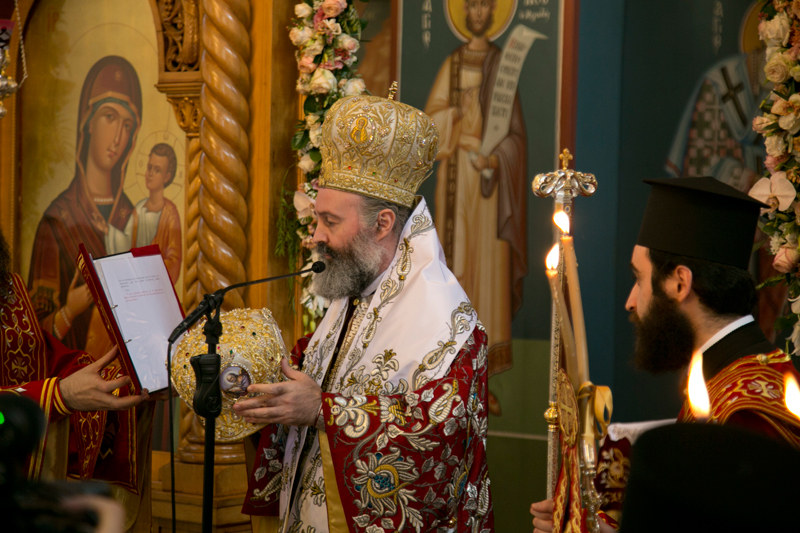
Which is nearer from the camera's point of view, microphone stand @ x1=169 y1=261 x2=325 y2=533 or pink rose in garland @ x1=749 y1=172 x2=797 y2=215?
microphone stand @ x1=169 y1=261 x2=325 y2=533

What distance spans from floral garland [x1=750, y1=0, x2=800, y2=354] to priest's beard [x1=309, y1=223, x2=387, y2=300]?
146 cm

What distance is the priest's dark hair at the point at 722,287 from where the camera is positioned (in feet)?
7.15

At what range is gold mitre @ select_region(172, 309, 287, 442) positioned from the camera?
2.22 metres

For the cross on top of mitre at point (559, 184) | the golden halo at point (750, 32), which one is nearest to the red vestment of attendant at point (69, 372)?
the cross on top of mitre at point (559, 184)

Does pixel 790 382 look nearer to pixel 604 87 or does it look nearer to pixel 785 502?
pixel 785 502

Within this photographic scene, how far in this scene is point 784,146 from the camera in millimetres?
2857

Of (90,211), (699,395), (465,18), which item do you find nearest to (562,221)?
(699,395)

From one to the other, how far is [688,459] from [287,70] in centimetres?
381

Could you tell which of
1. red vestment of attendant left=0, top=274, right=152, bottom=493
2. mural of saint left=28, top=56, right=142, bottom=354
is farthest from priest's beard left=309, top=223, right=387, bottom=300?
mural of saint left=28, top=56, right=142, bottom=354

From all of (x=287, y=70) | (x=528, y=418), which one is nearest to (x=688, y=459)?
(x=528, y=418)

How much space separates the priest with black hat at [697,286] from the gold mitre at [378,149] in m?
0.91

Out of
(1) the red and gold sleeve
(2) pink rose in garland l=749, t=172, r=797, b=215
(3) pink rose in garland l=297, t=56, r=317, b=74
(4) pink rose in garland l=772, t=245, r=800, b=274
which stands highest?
(3) pink rose in garland l=297, t=56, r=317, b=74

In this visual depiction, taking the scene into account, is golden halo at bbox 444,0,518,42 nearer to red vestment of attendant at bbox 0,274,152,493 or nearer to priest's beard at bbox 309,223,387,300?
priest's beard at bbox 309,223,387,300

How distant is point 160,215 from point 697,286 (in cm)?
375
